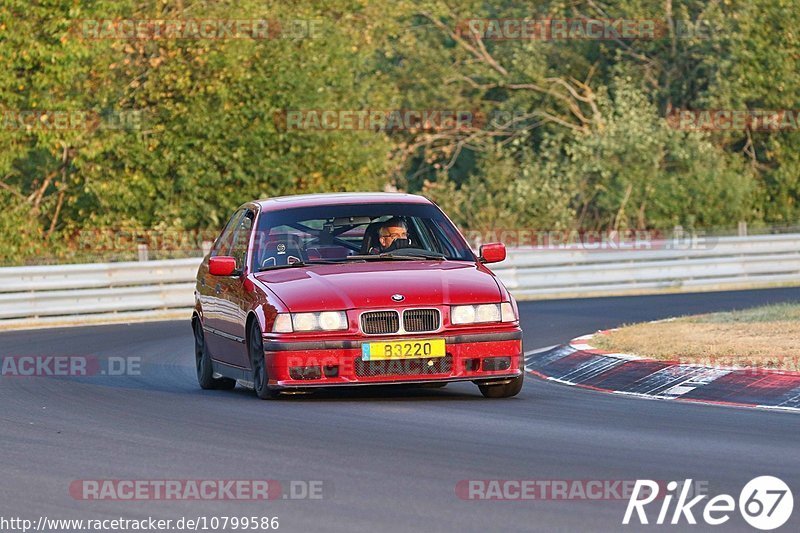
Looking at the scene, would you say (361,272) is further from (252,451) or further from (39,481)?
(39,481)

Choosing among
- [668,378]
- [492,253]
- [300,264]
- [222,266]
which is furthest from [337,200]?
[668,378]

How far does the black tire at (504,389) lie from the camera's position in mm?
11992

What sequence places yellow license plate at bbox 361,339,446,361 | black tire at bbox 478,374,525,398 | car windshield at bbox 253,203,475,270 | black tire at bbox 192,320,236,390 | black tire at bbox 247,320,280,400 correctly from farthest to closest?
black tire at bbox 192,320,236,390
car windshield at bbox 253,203,475,270
black tire at bbox 478,374,525,398
black tire at bbox 247,320,280,400
yellow license plate at bbox 361,339,446,361

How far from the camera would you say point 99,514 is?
24.0ft

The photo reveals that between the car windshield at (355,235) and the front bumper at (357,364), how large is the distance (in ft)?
3.88

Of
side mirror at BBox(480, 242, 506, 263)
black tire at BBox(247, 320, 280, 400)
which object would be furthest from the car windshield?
black tire at BBox(247, 320, 280, 400)

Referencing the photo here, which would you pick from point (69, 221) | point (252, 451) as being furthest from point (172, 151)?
point (252, 451)

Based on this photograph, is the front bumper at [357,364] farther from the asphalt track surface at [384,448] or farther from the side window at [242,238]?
the side window at [242,238]

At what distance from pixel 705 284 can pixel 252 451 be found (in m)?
19.8

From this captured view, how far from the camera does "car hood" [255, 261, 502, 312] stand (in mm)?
11414

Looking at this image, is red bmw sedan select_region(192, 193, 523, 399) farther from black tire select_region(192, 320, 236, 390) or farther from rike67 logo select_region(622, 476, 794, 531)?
rike67 logo select_region(622, 476, 794, 531)

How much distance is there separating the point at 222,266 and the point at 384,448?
3803 millimetres

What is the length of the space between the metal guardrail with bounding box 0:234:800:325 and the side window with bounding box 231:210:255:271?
38.0 feet

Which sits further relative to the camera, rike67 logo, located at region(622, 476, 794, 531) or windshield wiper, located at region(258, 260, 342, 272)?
windshield wiper, located at region(258, 260, 342, 272)
